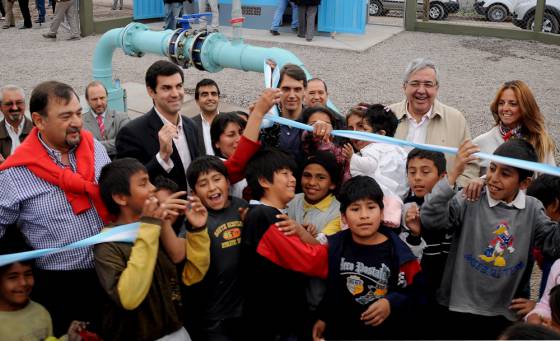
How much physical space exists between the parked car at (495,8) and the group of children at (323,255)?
14823mm

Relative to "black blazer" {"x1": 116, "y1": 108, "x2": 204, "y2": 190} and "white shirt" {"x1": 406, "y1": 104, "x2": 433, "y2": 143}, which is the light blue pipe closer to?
"white shirt" {"x1": 406, "y1": 104, "x2": 433, "y2": 143}

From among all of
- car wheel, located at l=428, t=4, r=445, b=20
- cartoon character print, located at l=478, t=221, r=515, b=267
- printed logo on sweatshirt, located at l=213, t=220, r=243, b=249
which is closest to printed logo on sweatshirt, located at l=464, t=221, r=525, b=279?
cartoon character print, located at l=478, t=221, r=515, b=267

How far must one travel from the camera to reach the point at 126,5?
19.8 metres

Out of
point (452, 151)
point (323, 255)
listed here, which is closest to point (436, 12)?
point (452, 151)

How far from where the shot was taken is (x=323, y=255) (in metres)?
3.22

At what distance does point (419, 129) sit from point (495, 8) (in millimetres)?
14227

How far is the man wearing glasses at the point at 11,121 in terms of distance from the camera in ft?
16.9

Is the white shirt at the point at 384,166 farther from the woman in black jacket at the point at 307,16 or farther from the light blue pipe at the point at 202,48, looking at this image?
the woman in black jacket at the point at 307,16

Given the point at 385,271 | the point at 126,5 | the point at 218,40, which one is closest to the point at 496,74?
the point at 218,40

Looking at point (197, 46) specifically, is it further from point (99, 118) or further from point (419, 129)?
point (419, 129)

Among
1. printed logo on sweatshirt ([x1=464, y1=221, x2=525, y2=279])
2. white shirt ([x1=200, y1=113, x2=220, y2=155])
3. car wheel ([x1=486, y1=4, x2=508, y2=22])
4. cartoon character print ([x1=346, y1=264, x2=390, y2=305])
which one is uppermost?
car wheel ([x1=486, y1=4, x2=508, y2=22])

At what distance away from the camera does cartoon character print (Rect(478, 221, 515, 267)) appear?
129 inches

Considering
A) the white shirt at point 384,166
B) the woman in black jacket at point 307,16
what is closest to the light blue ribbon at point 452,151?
the white shirt at point 384,166

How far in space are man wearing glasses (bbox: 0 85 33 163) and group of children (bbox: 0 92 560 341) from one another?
2.38 meters
